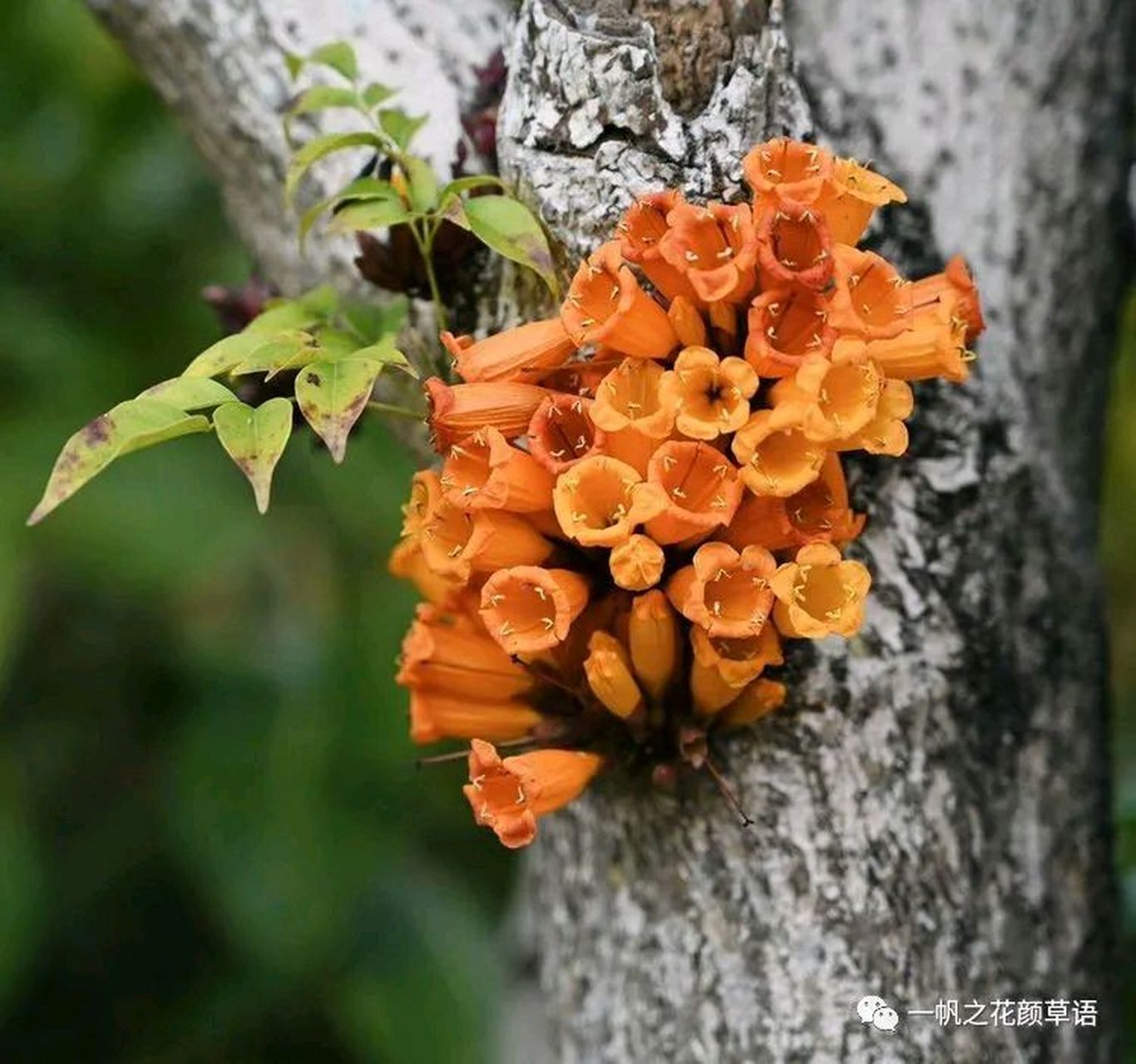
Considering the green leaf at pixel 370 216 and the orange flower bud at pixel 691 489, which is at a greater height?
the green leaf at pixel 370 216

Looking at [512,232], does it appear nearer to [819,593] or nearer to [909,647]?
[819,593]

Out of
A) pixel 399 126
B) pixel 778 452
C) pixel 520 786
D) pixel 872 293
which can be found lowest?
pixel 520 786

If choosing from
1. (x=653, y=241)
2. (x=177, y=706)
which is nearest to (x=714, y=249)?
(x=653, y=241)

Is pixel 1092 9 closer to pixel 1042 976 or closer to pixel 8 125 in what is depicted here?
pixel 1042 976

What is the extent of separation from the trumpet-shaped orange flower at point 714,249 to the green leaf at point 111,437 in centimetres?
34

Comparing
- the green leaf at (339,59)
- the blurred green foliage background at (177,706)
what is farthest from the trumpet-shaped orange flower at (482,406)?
the blurred green foliage background at (177,706)

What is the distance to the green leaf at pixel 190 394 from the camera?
103 centimetres

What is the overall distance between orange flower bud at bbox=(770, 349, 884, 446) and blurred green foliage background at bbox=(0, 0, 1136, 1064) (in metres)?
1.20

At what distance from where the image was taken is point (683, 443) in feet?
3.32

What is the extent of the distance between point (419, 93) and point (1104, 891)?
98 cm

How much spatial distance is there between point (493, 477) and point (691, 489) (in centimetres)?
14

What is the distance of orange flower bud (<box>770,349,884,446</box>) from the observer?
0.99m

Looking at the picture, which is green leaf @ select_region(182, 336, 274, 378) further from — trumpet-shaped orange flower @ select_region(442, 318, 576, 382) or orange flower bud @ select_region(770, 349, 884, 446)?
orange flower bud @ select_region(770, 349, 884, 446)

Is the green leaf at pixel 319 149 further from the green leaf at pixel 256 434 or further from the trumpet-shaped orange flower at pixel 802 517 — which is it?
the trumpet-shaped orange flower at pixel 802 517
